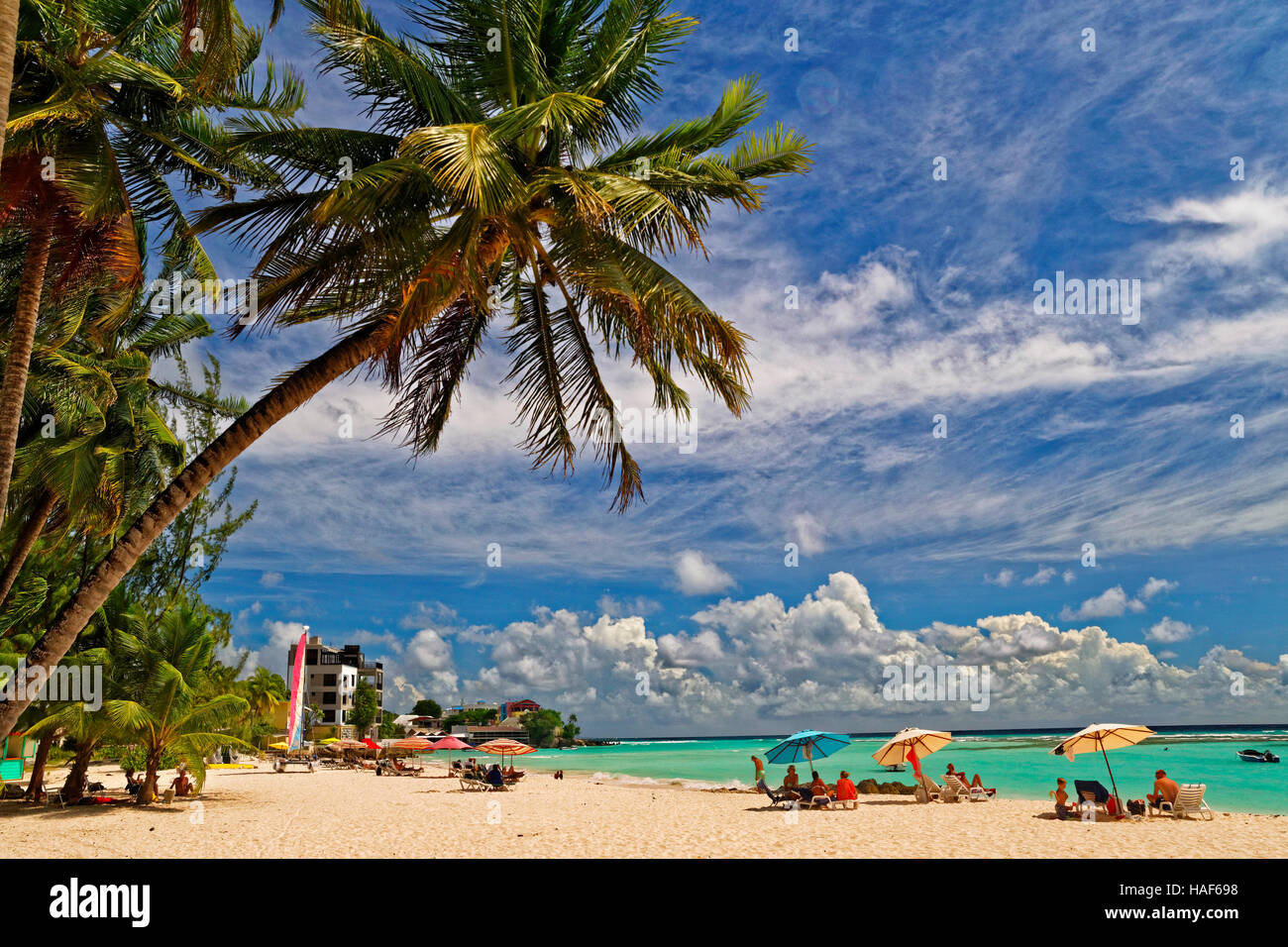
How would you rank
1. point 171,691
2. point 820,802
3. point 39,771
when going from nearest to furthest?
point 171,691 → point 39,771 → point 820,802

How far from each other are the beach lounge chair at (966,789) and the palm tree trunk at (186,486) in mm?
19124

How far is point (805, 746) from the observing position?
65.8ft

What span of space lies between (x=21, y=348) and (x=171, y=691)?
40.6 feet

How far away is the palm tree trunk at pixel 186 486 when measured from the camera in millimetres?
5824

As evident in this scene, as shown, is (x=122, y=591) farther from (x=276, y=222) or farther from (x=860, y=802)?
(x=860, y=802)

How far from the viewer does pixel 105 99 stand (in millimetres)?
7410

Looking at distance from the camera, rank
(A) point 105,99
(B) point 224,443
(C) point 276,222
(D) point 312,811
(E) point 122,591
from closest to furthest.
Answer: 1. (B) point 224,443
2. (C) point 276,222
3. (A) point 105,99
4. (D) point 312,811
5. (E) point 122,591

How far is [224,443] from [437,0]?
4427mm

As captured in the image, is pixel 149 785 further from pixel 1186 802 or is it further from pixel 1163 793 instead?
pixel 1186 802

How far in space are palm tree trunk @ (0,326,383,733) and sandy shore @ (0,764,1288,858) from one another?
6466mm

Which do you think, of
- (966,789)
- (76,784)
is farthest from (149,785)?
(966,789)

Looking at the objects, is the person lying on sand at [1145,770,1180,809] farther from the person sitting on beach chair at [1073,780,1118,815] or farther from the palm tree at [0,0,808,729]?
the palm tree at [0,0,808,729]

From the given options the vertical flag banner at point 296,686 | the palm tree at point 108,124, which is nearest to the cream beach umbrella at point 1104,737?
the palm tree at point 108,124
